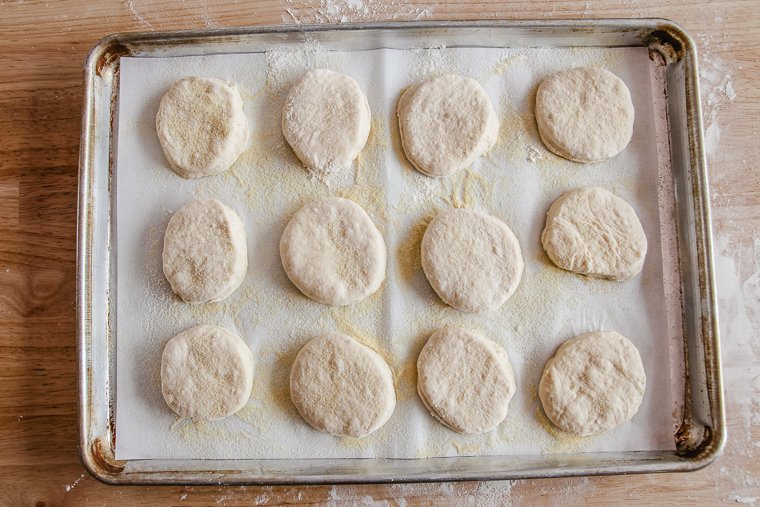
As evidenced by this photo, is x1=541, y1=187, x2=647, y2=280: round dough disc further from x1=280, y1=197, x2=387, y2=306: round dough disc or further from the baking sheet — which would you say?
x1=280, y1=197, x2=387, y2=306: round dough disc

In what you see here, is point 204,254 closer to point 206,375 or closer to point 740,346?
point 206,375

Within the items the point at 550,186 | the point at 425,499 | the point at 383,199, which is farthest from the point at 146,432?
the point at 550,186

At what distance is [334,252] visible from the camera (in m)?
1.41

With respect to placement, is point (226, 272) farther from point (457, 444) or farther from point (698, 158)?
point (698, 158)

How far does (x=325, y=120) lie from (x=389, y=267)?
1.30ft

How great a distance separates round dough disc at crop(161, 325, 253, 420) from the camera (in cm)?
137

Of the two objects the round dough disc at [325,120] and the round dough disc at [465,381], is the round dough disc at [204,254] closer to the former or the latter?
the round dough disc at [325,120]

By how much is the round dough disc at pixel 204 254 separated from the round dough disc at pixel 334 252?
0.41ft

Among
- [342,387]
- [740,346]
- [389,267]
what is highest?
[389,267]

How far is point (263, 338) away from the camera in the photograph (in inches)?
55.8

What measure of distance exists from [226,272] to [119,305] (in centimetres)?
29

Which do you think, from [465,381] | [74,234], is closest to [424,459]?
[465,381]

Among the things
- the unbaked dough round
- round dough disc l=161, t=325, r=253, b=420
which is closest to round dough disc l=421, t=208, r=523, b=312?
the unbaked dough round

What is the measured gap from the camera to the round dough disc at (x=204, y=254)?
1391 millimetres
